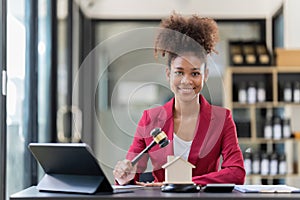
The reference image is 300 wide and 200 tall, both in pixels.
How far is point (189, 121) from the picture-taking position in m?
1.83

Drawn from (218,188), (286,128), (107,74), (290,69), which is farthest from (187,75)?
(290,69)

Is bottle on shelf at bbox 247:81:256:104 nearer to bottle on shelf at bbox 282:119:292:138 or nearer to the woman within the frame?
bottle on shelf at bbox 282:119:292:138

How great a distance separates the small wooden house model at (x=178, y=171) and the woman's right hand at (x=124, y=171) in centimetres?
12

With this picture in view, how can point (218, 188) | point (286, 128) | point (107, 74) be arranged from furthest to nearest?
point (286, 128) < point (107, 74) < point (218, 188)

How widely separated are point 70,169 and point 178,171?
0.93ft

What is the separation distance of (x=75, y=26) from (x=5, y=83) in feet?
10.7

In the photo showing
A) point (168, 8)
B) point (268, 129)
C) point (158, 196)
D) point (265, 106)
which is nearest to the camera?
point (158, 196)

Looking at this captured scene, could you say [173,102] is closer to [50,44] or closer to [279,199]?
[279,199]

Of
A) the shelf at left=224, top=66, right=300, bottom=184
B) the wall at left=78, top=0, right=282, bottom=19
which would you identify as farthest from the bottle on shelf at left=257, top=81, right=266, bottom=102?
the wall at left=78, top=0, right=282, bottom=19

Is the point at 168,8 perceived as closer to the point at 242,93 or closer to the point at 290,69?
the point at 242,93

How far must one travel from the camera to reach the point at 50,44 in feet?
14.9

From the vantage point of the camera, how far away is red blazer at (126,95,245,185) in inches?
70.7

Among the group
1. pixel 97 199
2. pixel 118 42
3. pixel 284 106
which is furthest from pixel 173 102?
pixel 284 106

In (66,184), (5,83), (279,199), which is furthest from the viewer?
(5,83)
